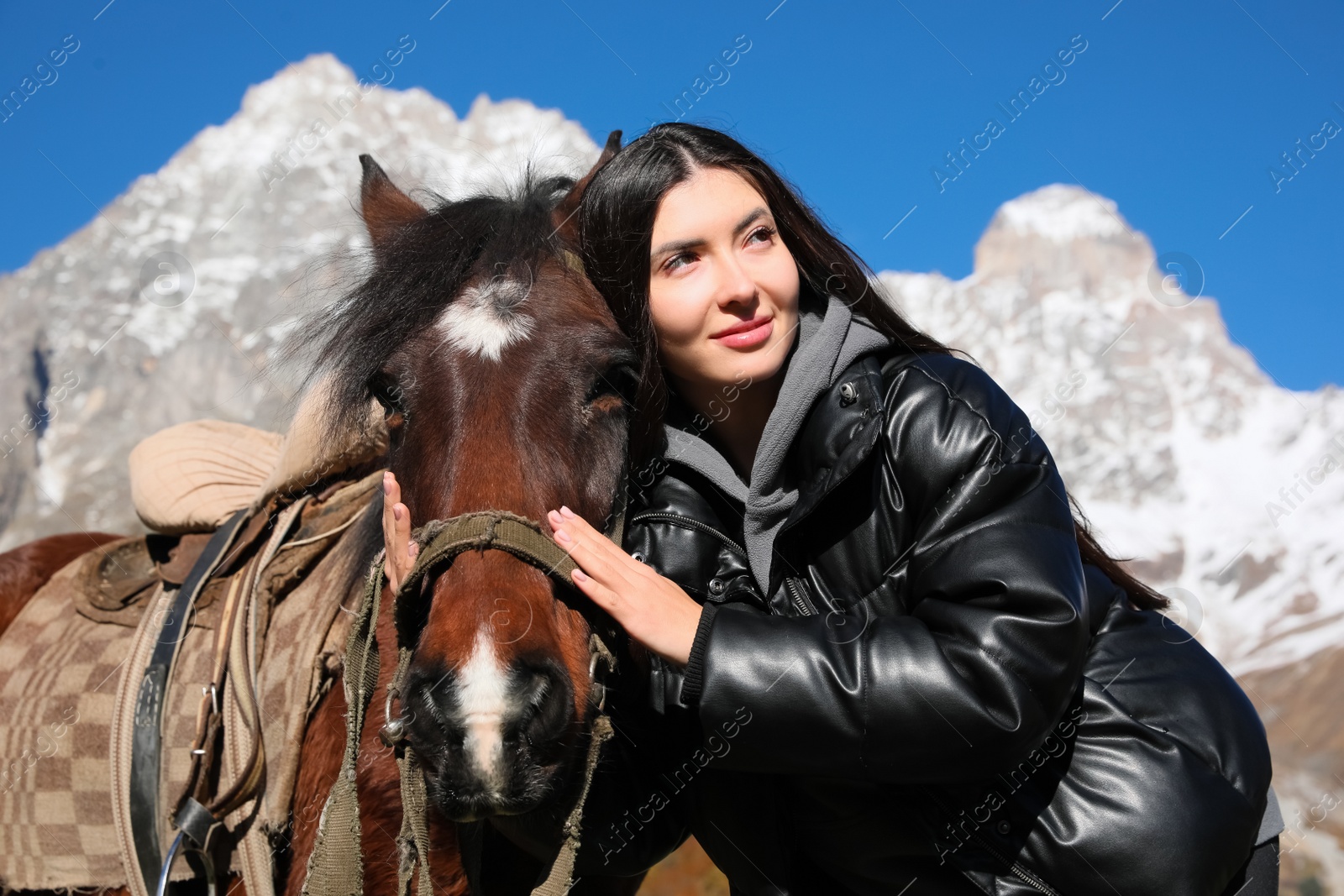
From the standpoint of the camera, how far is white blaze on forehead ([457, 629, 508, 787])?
1567 mm

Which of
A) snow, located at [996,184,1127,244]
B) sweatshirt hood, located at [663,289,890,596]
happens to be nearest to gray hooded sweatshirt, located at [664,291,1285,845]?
sweatshirt hood, located at [663,289,890,596]

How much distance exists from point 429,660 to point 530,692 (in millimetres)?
201

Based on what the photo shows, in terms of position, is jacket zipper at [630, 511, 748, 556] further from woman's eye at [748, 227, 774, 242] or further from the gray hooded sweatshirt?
woman's eye at [748, 227, 774, 242]

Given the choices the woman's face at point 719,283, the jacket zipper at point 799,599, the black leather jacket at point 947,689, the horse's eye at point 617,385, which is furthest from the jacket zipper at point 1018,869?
the horse's eye at point 617,385

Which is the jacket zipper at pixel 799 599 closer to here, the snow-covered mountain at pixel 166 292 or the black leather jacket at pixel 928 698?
the black leather jacket at pixel 928 698

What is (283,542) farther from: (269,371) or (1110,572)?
(1110,572)

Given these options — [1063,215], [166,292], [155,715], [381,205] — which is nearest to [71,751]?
[155,715]

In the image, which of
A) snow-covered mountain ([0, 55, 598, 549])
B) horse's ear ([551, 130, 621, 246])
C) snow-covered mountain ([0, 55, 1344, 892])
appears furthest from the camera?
snow-covered mountain ([0, 55, 598, 549])

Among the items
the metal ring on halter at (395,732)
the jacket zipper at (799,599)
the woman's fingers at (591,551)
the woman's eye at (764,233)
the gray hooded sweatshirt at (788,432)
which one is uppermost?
the woman's eye at (764,233)

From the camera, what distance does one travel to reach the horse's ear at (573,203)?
244cm

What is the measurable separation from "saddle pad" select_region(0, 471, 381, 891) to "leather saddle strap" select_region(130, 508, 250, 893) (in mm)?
31

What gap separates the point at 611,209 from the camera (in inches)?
89.3

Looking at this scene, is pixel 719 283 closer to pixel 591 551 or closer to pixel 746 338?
pixel 746 338

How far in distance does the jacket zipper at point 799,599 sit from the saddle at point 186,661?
1199 mm
